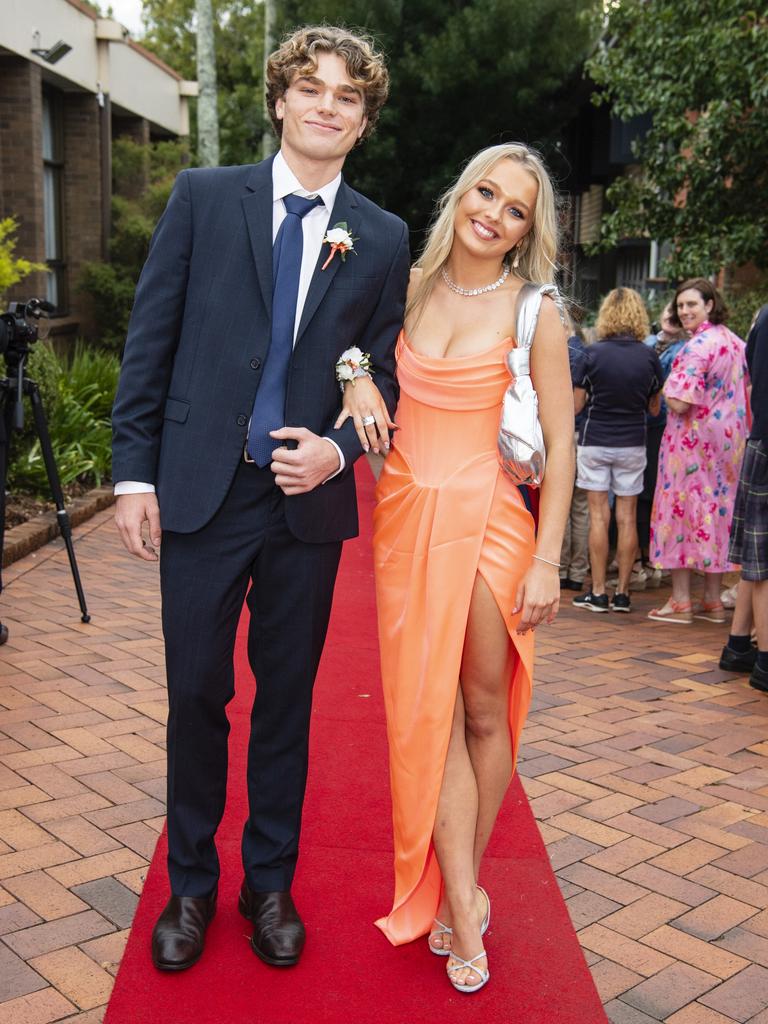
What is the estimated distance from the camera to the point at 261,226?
276 cm

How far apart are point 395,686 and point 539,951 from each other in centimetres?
84

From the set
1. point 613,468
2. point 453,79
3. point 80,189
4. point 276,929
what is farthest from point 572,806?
point 453,79

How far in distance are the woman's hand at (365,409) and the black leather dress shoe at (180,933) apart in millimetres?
1289

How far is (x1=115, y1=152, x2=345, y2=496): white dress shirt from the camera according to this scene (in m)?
2.81

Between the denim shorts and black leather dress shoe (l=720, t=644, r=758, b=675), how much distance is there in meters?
1.74

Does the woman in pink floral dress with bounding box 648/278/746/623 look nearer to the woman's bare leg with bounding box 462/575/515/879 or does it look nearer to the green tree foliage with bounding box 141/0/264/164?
the woman's bare leg with bounding box 462/575/515/879

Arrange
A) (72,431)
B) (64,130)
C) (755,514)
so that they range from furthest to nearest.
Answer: (64,130) < (72,431) < (755,514)

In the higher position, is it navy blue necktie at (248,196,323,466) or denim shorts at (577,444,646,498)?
navy blue necktie at (248,196,323,466)

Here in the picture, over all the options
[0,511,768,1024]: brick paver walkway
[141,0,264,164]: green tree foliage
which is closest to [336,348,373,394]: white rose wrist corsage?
[0,511,768,1024]: brick paver walkway

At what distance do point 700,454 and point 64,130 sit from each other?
41.0 feet

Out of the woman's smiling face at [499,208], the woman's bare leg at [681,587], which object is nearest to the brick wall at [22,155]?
the woman's bare leg at [681,587]

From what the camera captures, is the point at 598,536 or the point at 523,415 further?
the point at 598,536

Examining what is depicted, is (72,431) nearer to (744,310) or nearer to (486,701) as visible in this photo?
(744,310)

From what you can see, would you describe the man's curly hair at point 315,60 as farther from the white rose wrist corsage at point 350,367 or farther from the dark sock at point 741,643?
the dark sock at point 741,643
